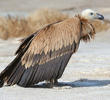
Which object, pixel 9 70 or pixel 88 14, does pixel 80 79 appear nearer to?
pixel 88 14

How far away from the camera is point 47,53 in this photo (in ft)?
31.7

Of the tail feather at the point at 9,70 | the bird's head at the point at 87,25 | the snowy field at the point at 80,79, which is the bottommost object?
the snowy field at the point at 80,79

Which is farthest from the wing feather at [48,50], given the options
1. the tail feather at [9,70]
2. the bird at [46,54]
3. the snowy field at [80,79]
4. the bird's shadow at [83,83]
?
the bird's shadow at [83,83]

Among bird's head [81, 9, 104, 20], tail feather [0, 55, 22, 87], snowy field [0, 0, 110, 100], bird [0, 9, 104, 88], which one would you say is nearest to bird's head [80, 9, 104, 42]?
bird's head [81, 9, 104, 20]

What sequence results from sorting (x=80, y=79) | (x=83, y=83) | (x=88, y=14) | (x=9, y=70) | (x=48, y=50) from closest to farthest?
(x=48, y=50), (x=9, y=70), (x=88, y=14), (x=83, y=83), (x=80, y=79)

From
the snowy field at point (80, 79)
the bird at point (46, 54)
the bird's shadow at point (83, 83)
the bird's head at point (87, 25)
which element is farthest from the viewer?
the bird's shadow at point (83, 83)

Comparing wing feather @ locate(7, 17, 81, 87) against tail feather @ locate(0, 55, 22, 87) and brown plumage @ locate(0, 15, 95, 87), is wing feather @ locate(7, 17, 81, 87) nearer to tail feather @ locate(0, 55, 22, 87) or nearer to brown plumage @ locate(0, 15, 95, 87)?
brown plumage @ locate(0, 15, 95, 87)

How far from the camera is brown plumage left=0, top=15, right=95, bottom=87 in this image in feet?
31.5

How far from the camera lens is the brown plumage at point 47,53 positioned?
9602 millimetres

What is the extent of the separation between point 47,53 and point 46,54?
0.08 ft

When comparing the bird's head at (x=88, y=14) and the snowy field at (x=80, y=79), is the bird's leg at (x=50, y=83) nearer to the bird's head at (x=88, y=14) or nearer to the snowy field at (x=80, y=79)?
the snowy field at (x=80, y=79)

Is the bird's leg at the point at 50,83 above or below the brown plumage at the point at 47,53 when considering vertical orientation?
below

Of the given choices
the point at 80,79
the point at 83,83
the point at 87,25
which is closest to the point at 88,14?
the point at 87,25

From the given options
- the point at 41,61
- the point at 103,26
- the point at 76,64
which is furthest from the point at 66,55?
the point at 103,26
